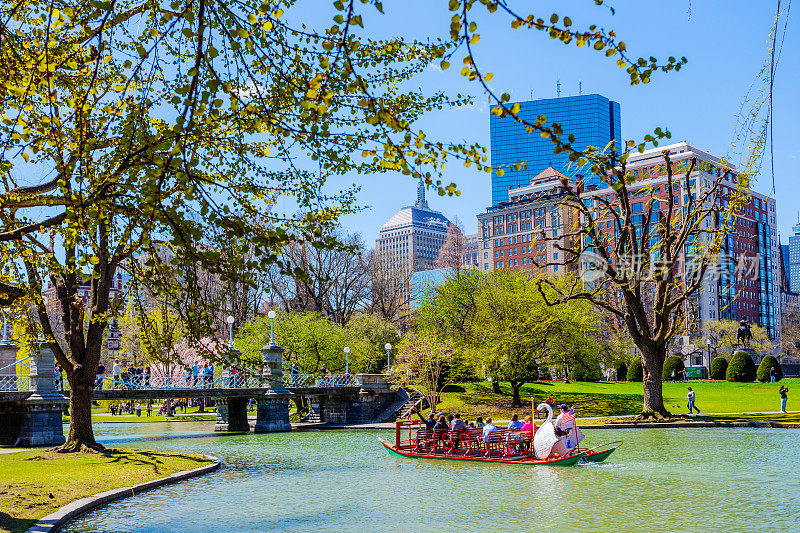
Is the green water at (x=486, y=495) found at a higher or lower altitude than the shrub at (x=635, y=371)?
lower

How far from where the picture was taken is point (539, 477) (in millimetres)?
21562

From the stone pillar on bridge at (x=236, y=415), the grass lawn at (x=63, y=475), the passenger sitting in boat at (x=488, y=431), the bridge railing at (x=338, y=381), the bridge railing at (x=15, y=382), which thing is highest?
the bridge railing at (x=15, y=382)

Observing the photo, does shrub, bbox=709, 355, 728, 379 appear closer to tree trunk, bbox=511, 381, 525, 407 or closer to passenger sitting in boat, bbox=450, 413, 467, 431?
tree trunk, bbox=511, 381, 525, 407

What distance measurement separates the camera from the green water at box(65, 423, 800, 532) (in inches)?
599

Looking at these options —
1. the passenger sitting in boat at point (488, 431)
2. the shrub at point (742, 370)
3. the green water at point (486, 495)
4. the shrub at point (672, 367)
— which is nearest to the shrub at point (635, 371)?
the shrub at point (672, 367)

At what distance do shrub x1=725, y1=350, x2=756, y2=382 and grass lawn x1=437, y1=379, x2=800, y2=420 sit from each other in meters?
4.36

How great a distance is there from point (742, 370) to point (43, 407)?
56234mm

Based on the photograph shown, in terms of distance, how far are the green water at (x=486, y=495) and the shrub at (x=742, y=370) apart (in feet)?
135

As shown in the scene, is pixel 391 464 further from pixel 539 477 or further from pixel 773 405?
pixel 773 405

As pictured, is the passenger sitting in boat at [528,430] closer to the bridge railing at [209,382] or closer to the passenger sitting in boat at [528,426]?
the passenger sitting in boat at [528,426]

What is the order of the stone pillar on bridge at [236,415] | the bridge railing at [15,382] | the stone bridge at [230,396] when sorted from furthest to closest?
1. the stone pillar on bridge at [236,415]
2. the bridge railing at [15,382]
3. the stone bridge at [230,396]

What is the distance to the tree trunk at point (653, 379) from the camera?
38438mm

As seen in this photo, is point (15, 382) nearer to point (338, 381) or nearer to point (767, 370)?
point (338, 381)

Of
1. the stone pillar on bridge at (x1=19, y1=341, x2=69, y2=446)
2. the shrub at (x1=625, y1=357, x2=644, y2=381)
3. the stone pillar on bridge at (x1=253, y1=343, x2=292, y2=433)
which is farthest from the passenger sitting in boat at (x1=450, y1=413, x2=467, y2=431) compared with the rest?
the shrub at (x1=625, y1=357, x2=644, y2=381)
